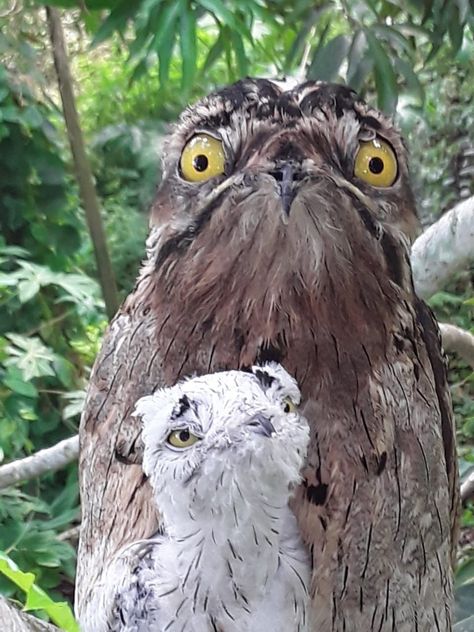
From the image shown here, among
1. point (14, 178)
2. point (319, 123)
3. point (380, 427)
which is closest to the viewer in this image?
point (319, 123)

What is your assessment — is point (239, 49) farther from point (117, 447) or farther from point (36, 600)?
point (36, 600)

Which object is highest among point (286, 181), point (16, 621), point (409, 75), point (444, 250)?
point (409, 75)

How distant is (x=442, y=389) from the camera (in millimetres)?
1236

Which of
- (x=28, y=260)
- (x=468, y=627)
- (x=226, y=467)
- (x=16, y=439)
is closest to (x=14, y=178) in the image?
(x=28, y=260)

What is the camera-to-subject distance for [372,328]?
39.6 inches

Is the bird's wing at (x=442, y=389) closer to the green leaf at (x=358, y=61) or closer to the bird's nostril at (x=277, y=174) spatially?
the bird's nostril at (x=277, y=174)

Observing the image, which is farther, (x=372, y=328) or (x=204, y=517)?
(x=372, y=328)

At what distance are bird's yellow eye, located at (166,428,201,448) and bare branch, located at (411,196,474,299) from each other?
764mm

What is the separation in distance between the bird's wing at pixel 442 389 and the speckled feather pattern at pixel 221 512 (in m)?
0.33

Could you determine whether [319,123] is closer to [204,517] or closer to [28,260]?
[204,517]

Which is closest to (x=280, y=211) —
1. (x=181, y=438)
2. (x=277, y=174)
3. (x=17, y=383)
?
(x=277, y=174)

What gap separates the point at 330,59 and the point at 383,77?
0.13m

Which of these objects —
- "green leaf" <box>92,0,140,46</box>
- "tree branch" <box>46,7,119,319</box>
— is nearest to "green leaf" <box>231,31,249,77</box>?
"green leaf" <box>92,0,140,46</box>

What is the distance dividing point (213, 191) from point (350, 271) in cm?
17
